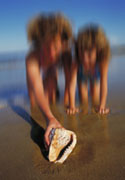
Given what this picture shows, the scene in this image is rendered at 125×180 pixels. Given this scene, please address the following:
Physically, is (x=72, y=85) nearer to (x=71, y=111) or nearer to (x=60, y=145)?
(x=71, y=111)

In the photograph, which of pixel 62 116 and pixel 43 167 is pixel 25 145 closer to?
pixel 43 167

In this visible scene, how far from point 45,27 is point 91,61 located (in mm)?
774

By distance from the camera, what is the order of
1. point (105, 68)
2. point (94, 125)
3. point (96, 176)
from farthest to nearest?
point (105, 68) → point (94, 125) → point (96, 176)

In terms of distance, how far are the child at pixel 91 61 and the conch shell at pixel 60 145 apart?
898mm

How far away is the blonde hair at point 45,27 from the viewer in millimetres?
1966

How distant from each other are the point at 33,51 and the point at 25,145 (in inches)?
43.3

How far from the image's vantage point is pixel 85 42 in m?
2.21

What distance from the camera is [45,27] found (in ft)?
6.41

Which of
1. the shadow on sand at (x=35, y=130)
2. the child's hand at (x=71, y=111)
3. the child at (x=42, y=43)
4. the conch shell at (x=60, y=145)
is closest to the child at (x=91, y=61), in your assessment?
the child's hand at (x=71, y=111)

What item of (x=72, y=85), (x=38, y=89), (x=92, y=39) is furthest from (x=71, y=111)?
(x=92, y=39)

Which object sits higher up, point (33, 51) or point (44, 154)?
point (33, 51)

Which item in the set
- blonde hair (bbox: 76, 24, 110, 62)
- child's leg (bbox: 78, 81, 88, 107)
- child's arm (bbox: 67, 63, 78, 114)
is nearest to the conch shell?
child's arm (bbox: 67, 63, 78, 114)

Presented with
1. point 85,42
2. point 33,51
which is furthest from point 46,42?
point 85,42

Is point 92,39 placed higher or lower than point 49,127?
higher
